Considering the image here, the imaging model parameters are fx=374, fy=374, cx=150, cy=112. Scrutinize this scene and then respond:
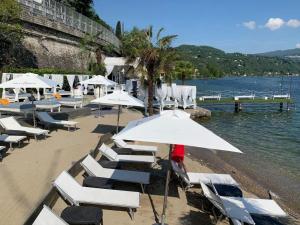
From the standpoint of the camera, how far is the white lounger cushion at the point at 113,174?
29.8ft

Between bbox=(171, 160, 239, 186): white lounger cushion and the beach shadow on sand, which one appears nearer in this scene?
the beach shadow on sand

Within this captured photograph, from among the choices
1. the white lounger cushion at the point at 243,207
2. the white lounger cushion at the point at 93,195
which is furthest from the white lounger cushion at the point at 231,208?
the white lounger cushion at the point at 93,195

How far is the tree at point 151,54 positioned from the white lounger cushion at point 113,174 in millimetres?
11743

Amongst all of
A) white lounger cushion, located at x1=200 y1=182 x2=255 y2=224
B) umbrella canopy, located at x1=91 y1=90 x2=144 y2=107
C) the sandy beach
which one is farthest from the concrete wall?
white lounger cushion, located at x1=200 y1=182 x2=255 y2=224

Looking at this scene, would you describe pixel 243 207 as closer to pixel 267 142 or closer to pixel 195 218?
pixel 195 218

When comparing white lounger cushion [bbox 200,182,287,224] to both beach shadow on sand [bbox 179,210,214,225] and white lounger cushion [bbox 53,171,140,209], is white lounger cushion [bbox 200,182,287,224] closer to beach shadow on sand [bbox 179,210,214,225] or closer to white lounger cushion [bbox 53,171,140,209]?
beach shadow on sand [bbox 179,210,214,225]

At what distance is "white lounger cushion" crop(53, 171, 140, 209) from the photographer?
7.53 metres

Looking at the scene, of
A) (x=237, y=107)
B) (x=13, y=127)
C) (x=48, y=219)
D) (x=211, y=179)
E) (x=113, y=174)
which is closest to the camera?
(x=48, y=219)

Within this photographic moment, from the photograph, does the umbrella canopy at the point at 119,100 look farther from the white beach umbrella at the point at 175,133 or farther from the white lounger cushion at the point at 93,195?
the white beach umbrella at the point at 175,133

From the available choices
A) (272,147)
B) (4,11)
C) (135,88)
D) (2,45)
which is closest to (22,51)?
(2,45)

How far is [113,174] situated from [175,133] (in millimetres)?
3285

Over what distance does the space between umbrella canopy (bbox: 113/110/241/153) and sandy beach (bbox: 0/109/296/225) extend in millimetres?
1953

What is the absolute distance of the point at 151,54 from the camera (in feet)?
66.7

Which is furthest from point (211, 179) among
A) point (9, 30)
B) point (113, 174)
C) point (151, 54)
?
point (9, 30)
